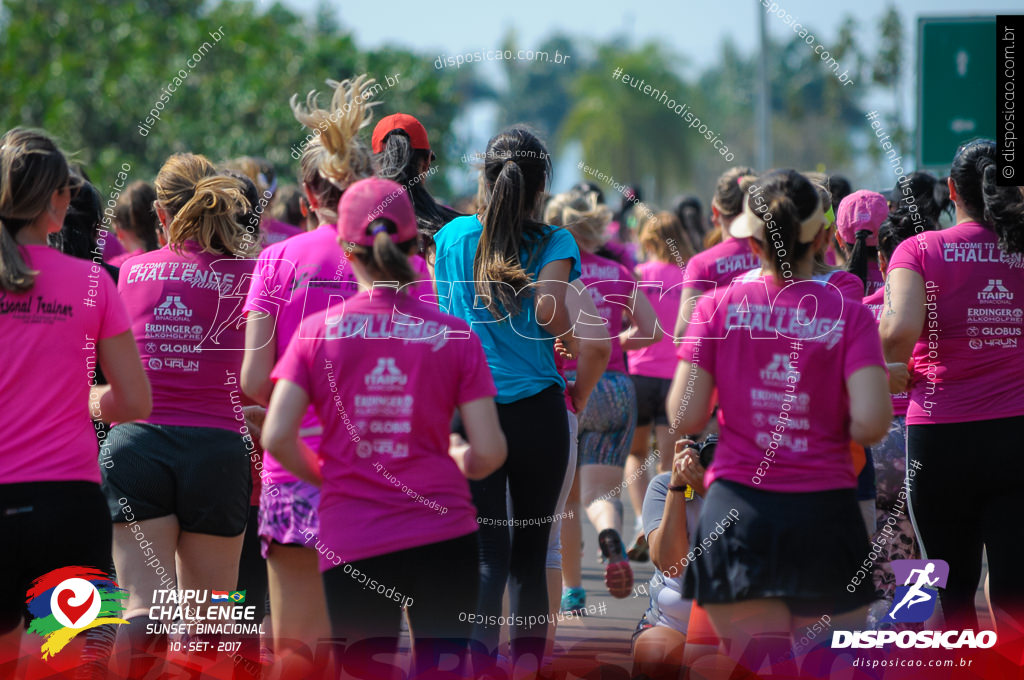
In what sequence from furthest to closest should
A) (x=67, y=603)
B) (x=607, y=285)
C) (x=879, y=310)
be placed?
1. (x=607, y=285)
2. (x=879, y=310)
3. (x=67, y=603)

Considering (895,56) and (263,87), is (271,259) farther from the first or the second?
(263,87)

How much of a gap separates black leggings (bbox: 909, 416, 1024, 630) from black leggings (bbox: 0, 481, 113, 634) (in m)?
2.83

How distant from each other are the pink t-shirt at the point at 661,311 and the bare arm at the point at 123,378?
14.8 feet

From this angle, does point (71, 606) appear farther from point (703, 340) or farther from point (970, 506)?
point (970, 506)

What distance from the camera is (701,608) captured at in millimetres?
3342

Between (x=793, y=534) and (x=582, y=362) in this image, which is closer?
(x=793, y=534)

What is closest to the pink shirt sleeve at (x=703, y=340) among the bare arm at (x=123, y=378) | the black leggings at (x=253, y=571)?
the bare arm at (x=123, y=378)

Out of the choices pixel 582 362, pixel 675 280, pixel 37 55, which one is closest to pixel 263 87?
pixel 37 55

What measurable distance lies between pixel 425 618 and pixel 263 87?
1805 centimetres

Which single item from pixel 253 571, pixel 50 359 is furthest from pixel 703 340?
pixel 253 571

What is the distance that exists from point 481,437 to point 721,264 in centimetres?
321

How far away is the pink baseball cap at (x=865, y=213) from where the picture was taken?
4934 mm

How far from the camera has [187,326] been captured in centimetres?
414

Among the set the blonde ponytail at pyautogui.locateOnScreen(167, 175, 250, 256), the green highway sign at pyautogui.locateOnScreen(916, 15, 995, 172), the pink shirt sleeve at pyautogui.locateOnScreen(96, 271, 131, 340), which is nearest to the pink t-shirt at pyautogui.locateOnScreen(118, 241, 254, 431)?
the blonde ponytail at pyautogui.locateOnScreen(167, 175, 250, 256)
